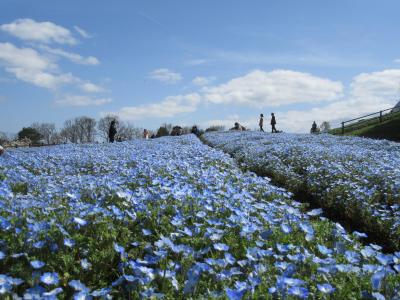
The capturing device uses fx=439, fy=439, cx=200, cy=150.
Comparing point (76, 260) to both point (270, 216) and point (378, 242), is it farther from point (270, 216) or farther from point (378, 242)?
point (378, 242)

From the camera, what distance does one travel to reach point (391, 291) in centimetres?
275

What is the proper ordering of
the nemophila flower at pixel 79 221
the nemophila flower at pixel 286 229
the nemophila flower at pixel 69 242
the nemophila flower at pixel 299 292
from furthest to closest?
the nemophila flower at pixel 286 229 → the nemophila flower at pixel 79 221 → the nemophila flower at pixel 69 242 → the nemophila flower at pixel 299 292

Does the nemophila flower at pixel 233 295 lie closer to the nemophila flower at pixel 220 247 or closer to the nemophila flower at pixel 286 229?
the nemophila flower at pixel 220 247

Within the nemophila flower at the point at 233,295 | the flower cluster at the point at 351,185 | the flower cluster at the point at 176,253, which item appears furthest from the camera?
the flower cluster at the point at 351,185

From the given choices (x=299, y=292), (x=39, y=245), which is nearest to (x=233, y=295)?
(x=299, y=292)

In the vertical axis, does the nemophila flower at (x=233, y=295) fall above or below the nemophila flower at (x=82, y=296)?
A: above

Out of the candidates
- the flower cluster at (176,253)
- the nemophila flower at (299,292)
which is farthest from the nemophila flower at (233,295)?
the nemophila flower at (299,292)

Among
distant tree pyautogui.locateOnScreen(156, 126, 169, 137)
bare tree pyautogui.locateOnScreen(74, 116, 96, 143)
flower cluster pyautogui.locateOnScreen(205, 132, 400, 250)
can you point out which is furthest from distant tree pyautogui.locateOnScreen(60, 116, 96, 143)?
flower cluster pyautogui.locateOnScreen(205, 132, 400, 250)

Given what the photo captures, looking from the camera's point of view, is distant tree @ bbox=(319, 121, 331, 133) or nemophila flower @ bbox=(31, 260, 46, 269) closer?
nemophila flower @ bbox=(31, 260, 46, 269)

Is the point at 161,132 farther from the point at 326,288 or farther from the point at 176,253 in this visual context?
the point at 326,288

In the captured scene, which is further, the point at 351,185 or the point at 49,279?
the point at 351,185

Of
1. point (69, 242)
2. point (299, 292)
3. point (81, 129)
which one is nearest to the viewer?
point (299, 292)

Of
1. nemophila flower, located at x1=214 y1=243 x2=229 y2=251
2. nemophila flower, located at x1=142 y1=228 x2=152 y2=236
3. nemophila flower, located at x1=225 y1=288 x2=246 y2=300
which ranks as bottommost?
nemophila flower, located at x1=225 y1=288 x2=246 y2=300

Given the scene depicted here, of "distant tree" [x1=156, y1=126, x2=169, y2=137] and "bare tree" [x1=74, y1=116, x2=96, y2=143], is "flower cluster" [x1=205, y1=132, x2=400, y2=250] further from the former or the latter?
"bare tree" [x1=74, y1=116, x2=96, y2=143]
